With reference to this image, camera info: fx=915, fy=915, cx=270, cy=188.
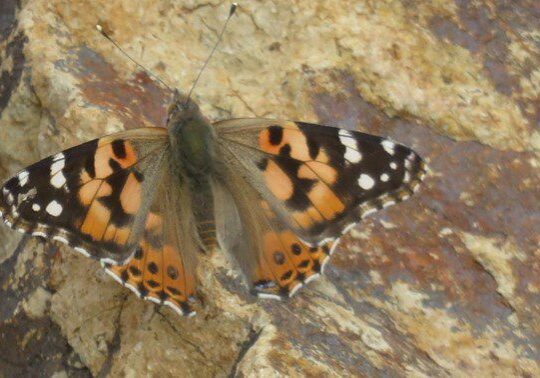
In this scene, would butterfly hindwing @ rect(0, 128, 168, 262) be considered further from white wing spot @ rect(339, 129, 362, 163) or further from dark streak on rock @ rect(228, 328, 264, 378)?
white wing spot @ rect(339, 129, 362, 163)

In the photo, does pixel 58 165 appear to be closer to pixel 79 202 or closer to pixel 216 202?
pixel 79 202

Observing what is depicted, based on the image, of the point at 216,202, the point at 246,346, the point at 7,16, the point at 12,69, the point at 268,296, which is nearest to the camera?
the point at 246,346

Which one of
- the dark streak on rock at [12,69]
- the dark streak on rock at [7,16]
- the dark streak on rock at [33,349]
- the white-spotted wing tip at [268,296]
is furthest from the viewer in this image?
the dark streak on rock at [7,16]

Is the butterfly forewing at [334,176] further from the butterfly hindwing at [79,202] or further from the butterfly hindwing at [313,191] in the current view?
the butterfly hindwing at [79,202]

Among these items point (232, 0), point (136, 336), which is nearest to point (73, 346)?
point (136, 336)

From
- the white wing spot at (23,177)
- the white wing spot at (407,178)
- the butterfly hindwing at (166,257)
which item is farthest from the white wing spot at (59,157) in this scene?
the white wing spot at (407,178)

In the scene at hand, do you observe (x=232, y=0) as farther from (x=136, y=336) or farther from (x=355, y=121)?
(x=136, y=336)

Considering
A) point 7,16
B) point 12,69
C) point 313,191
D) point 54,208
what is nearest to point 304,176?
point 313,191

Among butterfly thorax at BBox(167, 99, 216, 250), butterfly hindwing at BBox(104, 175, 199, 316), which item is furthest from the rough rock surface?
butterfly thorax at BBox(167, 99, 216, 250)
